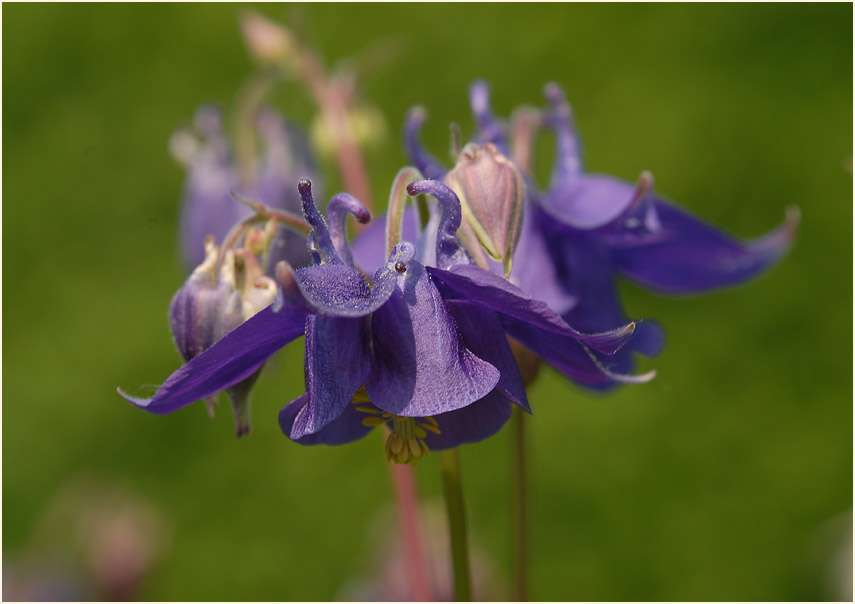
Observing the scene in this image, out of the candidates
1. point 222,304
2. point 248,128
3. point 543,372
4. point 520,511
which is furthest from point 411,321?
point 543,372

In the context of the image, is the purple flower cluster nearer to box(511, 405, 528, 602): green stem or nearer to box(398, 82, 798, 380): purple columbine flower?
box(398, 82, 798, 380): purple columbine flower

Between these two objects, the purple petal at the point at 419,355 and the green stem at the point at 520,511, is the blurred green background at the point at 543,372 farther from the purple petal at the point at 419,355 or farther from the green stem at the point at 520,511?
the purple petal at the point at 419,355

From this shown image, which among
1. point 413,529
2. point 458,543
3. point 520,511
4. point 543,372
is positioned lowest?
point 543,372

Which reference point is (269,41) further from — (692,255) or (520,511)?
(520,511)

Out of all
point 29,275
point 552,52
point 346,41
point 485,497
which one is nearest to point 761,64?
point 552,52

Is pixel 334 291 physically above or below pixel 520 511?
above
